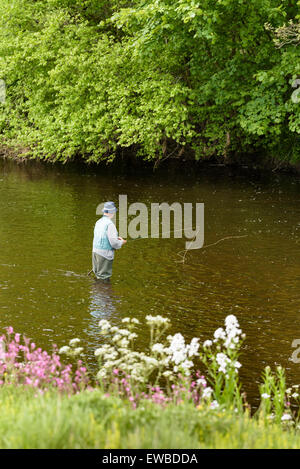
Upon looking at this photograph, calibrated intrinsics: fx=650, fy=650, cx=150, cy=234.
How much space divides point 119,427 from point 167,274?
31.9 feet

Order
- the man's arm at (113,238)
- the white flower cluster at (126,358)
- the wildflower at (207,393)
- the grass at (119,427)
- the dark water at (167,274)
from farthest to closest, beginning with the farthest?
1. the man's arm at (113,238)
2. the dark water at (167,274)
3. the white flower cluster at (126,358)
4. the wildflower at (207,393)
5. the grass at (119,427)

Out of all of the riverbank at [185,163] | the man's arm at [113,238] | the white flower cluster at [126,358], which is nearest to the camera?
the white flower cluster at [126,358]

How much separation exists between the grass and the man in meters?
8.24

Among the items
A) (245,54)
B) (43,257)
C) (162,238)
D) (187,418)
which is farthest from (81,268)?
(245,54)

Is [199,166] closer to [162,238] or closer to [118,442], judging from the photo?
[162,238]

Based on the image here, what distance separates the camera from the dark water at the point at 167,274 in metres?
11.1

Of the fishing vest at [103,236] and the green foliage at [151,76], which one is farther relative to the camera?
the green foliage at [151,76]

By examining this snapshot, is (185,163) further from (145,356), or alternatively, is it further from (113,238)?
(145,356)

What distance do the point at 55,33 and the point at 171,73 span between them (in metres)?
5.81

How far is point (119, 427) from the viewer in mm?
4855

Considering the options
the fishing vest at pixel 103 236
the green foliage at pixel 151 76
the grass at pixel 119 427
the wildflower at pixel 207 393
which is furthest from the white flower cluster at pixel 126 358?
the green foliage at pixel 151 76

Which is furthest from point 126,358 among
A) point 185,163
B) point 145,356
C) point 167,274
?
point 185,163

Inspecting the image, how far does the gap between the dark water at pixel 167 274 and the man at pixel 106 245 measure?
36 cm

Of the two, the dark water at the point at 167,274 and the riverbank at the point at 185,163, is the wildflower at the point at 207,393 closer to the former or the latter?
the dark water at the point at 167,274
